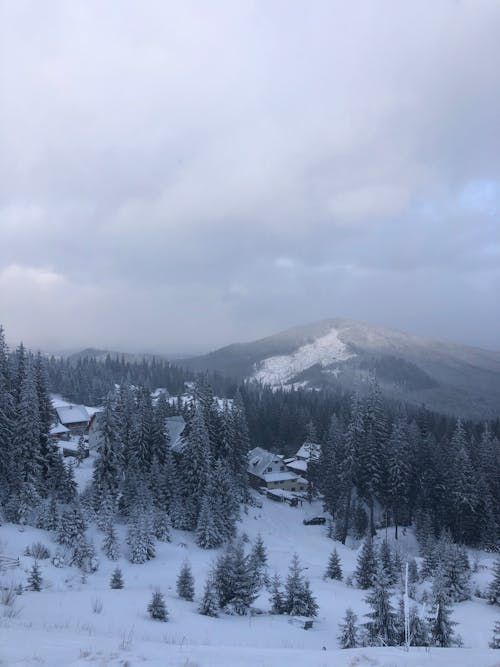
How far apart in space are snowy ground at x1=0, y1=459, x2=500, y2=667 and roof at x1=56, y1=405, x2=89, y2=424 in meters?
46.7

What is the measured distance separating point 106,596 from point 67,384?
115838 mm

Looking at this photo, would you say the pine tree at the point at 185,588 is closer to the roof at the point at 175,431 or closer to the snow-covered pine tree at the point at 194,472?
the snow-covered pine tree at the point at 194,472

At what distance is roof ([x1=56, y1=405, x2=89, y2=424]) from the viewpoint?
74.1 meters

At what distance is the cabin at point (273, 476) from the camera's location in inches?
2648

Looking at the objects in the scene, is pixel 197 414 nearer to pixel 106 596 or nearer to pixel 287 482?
pixel 106 596

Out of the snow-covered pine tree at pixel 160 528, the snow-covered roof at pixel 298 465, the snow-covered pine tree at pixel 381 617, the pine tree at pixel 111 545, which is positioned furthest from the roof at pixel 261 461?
the snow-covered pine tree at pixel 381 617

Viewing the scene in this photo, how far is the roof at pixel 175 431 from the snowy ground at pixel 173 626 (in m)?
16.9

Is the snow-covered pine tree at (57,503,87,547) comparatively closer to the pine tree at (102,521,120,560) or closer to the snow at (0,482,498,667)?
the snow at (0,482,498,667)

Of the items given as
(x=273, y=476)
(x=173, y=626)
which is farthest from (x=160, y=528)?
(x=273, y=476)

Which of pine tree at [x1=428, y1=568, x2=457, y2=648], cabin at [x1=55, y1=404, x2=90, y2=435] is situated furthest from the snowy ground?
cabin at [x1=55, y1=404, x2=90, y2=435]

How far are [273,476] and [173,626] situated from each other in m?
54.7

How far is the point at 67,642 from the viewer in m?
8.73

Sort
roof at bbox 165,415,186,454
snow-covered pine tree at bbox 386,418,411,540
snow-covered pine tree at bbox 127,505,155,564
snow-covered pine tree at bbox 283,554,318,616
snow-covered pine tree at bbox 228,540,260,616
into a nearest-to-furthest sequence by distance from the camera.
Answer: snow-covered pine tree at bbox 228,540,260,616
snow-covered pine tree at bbox 283,554,318,616
snow-covered pine tree at bbox 127,505,155,564
snow-covered pine tree at bbox 386,418,411,540
roof at bbox 165,415,186,454

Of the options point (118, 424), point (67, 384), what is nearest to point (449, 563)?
point (118, 424)
